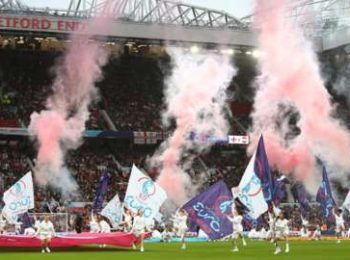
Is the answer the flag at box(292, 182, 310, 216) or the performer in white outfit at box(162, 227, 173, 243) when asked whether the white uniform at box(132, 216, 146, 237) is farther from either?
the flag at box(292, 182, 310, 216)

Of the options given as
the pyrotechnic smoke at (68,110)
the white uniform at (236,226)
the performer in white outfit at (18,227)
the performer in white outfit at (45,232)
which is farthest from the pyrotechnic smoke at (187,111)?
the performer in white outfit at (45,232)

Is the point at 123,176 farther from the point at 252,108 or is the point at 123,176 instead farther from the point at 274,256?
the point at 274,256

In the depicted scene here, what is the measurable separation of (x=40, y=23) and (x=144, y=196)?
788 inches

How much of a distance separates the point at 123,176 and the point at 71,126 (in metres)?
5.69

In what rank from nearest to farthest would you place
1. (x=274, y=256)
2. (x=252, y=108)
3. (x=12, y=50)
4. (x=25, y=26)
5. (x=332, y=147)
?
1. (x=274, y=256)
2. (x=25, y=26)
3. (x=332, y=147)
4. (x=12, y=50)
5. (x=252, y=108)

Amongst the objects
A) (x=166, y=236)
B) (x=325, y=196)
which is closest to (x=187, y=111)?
(x=325, y=196)

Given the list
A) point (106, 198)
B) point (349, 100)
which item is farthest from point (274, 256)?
point (349, 100)

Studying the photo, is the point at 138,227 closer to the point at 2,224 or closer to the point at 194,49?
the point at 2,224

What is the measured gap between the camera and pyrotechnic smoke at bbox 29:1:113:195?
4938 centimetres

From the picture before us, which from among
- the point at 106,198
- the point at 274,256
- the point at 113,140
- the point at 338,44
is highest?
the point at 338,44

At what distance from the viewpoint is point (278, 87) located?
51.2 metres

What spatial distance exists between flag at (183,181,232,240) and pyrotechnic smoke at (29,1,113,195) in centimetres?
1791

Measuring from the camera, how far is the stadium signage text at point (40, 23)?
4866 centimetres

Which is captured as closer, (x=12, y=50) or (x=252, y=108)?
(x=12, y=50)
